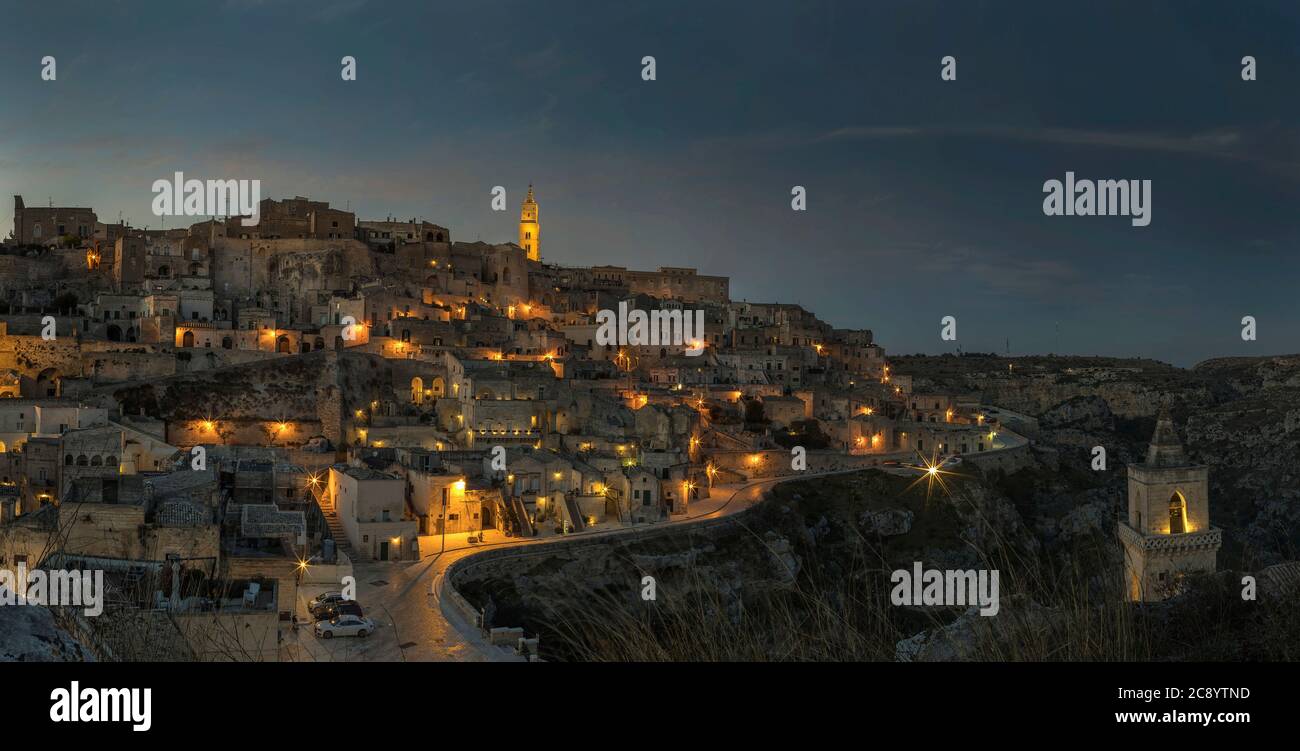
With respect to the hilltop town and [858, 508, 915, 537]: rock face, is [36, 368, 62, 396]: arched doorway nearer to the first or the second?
the hilltop town

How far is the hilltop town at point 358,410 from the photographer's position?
1950 cm

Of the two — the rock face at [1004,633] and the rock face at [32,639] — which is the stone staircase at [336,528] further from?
the rock face at [32,639]

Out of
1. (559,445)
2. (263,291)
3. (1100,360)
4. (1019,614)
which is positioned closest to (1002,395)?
(1100,360)

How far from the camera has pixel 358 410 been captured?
144 feet

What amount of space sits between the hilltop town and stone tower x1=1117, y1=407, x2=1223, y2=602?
0.22 meters

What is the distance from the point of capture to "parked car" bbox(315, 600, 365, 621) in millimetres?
18453

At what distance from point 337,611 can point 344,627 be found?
3.35ft

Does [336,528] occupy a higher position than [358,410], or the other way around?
[358,410]

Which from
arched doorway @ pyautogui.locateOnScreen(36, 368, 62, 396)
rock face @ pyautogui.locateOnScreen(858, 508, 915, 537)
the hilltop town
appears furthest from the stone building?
rock face @ pyautogui.locateOnScreen(858, 508, 915, 537)

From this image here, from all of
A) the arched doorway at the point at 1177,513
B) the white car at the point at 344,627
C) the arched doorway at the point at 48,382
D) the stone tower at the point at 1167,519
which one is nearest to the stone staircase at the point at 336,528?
the white car at the point at 344,627

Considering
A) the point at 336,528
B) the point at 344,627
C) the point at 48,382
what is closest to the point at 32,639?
the point at 344,627

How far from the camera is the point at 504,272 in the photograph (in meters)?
68.8

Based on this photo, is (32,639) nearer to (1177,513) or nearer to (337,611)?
(337,611)

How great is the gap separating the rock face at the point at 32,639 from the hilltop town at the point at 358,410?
101 centimetres
